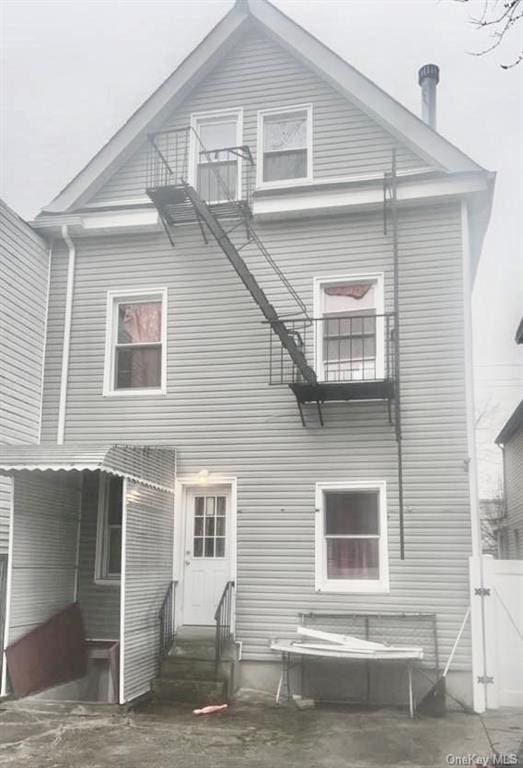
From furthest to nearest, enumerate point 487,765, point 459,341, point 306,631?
point 459,341, point 306,631, point 487,765

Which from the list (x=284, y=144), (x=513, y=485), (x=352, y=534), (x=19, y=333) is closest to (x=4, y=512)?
(x=19, y=333)

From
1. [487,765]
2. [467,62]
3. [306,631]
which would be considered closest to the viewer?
[467,62]

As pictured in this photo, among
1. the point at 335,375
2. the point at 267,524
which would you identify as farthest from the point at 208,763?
the point at 335,375

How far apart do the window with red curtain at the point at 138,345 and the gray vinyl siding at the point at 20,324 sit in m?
1.15

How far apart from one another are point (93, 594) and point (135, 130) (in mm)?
6779

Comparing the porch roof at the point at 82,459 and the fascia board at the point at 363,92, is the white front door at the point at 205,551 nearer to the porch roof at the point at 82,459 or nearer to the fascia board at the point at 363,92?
the porch roof at the point at 82,459

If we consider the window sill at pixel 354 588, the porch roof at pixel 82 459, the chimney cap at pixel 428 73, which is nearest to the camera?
the porch roof at pixel 82 459

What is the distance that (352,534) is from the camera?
9867 millimetres

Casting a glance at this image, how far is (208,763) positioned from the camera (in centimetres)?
648

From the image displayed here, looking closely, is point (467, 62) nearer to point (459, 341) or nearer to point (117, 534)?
point (459, 341)

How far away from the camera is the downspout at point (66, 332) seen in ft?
36.0

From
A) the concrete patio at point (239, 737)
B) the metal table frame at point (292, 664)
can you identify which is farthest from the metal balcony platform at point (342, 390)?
the concrete patio at point (239, 737)

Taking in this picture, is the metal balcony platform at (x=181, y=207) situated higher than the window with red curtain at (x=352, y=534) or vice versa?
the metal balcony platform at (x=181, y=207)

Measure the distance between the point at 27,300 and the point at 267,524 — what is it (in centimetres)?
467
